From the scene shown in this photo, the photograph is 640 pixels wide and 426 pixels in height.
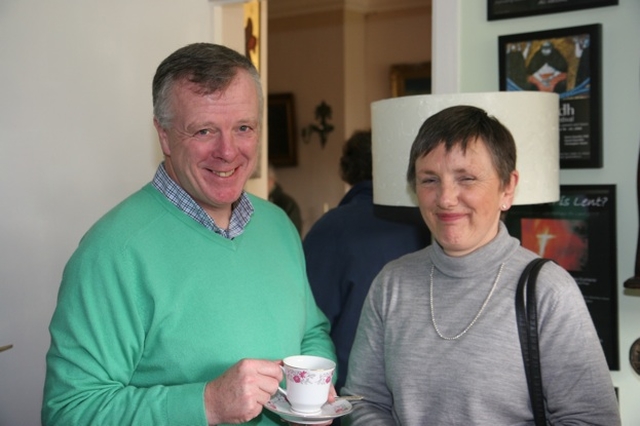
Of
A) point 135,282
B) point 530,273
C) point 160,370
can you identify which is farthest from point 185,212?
point 530,273

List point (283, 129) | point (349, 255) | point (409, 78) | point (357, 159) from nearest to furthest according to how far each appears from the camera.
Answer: point (349, 255), point (357, 159), point (409, 78), point (283, 129)

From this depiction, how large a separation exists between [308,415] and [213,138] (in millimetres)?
569

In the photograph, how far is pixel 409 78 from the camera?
257 inches

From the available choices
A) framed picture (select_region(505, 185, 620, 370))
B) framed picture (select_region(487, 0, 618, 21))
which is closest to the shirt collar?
framed picture (select_region(505, 185, 620, 370))

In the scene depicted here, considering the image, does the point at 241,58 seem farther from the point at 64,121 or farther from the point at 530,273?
the point at 64,121

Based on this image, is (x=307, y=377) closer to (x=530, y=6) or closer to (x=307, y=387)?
(x=307, y=387)

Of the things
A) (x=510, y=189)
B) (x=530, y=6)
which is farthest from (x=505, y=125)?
(x=530, y=6)

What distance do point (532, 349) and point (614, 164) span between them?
925 millimetres

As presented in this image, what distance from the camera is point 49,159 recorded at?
3186 mm

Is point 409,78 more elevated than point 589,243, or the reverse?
point 409,78

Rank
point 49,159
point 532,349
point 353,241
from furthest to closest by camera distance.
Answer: point 49,159
point 353,241
point 532,349

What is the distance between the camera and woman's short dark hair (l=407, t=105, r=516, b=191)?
5.12ft

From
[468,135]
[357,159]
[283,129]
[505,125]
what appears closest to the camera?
[468,135]

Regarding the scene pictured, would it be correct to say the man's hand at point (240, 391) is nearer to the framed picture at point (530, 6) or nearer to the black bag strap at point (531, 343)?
the black bag strap at point (531, 343)
